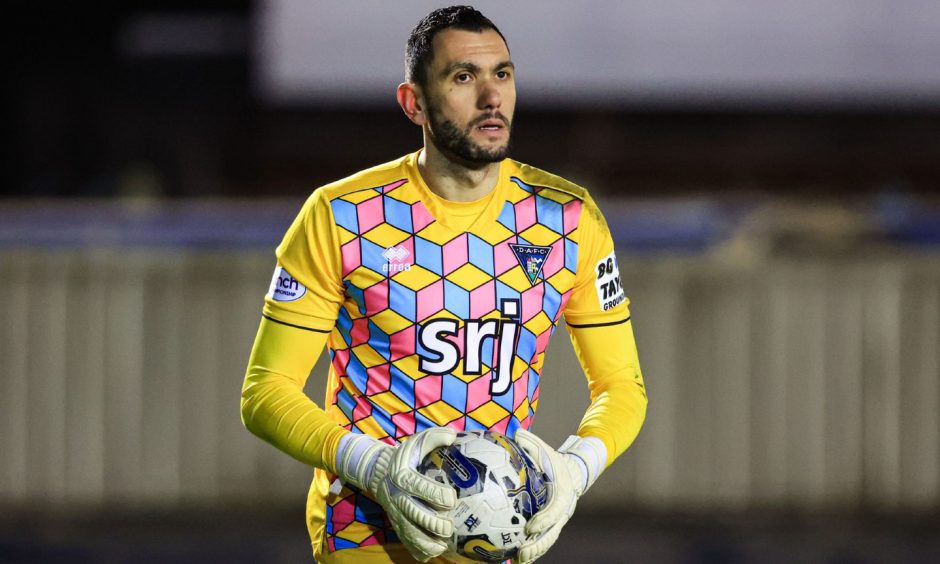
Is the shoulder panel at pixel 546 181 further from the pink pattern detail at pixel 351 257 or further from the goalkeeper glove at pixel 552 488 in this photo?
the goalkeeper glove at pixel 552 488

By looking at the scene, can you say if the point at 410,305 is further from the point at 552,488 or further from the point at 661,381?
the point at 661,381

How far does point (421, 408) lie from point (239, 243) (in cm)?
466

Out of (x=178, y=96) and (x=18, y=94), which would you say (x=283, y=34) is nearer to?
(x=178, y=96)

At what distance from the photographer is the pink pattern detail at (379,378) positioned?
Answer: 295 centimetres

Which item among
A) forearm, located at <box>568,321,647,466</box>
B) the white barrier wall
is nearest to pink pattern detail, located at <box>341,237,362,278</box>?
forearm, located at <box>568,321,647,466</box>

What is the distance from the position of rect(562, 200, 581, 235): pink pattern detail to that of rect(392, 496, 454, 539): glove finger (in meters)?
0.76

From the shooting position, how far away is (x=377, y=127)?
952 cm

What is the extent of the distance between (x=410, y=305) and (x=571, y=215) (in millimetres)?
453

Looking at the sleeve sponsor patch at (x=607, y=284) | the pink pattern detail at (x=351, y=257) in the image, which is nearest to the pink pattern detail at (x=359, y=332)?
the pink pattern detail at (x=351, y=257)

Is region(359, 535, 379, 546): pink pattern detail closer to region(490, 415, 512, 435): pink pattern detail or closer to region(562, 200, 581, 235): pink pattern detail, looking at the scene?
A: region(490, 415, 512, 435): pink pattern detail

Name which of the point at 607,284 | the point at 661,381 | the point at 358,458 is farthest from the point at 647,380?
the point at 358,458

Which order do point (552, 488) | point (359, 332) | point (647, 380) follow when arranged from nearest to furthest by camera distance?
1. point (552, 488)
2. point (359, 332)
3. point (647, 380)

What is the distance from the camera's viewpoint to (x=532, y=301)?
9.85ft

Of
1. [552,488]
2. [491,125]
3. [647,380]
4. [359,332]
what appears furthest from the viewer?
[647,380]
